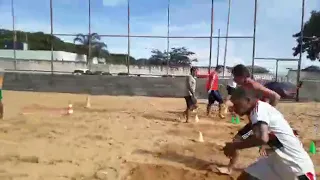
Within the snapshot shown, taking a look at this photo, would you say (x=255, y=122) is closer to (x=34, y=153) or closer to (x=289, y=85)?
(x=34, y=153)

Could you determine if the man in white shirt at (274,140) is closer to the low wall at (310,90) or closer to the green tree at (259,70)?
the green tree at (259,70)

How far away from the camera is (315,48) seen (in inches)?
1160

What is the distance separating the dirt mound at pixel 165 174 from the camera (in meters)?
5.25

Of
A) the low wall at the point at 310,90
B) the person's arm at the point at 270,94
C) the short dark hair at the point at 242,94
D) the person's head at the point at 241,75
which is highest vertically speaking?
the person's head at the point at 241,75

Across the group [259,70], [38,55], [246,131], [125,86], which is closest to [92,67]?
[125,86]

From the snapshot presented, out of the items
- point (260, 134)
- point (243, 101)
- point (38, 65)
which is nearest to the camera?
point (260, 134)

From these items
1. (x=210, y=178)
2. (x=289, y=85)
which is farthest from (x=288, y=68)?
(x=210, y=178)

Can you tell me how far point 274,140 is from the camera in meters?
3.27

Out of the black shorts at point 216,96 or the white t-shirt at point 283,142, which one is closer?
the white t-shirt at point 283,142

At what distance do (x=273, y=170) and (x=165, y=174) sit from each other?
2269 mm

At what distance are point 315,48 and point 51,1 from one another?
778 inches

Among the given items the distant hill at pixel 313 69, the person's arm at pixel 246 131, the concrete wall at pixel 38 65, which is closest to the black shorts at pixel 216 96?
the person's arm at pixel 246 131

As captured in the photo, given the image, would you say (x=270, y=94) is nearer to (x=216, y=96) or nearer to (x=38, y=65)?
(x=216, y=96)

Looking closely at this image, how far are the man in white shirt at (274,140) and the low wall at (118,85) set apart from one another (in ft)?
53.0
